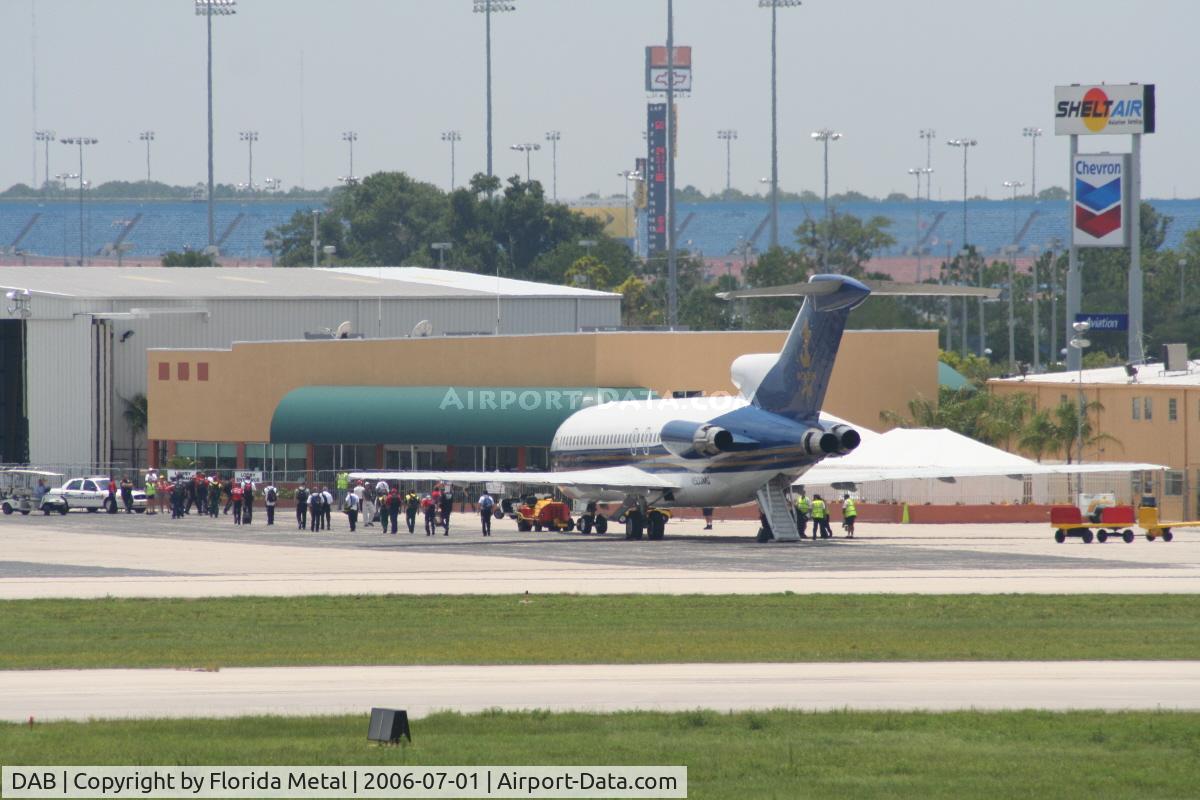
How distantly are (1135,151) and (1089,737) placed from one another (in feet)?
245

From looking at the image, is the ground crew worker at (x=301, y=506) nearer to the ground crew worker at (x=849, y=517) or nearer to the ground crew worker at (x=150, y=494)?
the ground crew worker at (x=150, y=494)

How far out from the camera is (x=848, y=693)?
73.6 feet

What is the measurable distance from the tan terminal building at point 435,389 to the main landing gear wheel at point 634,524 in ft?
56.5

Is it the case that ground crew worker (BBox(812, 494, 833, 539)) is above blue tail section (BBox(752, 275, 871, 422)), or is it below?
below

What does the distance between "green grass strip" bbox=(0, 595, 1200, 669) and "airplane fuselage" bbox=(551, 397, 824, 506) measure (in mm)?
16322

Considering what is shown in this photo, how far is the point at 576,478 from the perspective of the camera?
56.6m

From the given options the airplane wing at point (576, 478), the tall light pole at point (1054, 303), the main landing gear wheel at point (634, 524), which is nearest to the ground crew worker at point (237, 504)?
the airplane wing at point (576, 478)

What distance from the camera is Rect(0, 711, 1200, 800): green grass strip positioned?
56.6ft

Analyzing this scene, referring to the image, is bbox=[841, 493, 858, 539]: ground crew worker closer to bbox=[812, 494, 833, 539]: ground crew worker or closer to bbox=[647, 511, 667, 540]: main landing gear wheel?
bbox=[812, 494, 833, 539]: ground crew worker

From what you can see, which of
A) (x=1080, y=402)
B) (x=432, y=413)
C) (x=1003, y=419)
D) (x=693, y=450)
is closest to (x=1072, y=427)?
(x=1003, y=419)

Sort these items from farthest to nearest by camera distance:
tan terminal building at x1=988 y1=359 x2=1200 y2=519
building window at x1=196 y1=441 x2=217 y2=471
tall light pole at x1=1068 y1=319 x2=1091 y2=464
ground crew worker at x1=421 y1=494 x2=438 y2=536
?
building window at x1=196 y1=441 x2=217 y2=471
tall light pole at x1=1068 y1=319 x2=1091 y2=464
tan terminal building at x1=988 y1=359 x2=1200 y2=519
ground crew worker at x1=421 y1=494 x2=438 y2=536

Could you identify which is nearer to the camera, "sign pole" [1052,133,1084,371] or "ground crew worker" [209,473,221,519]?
"ground crew worker" [209,473,221,519]

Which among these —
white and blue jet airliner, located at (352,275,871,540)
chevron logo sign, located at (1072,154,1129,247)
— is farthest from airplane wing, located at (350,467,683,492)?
chevron logo sign, located at (1072,154,1129,247)

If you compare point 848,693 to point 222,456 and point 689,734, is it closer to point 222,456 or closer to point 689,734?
point 689,734
